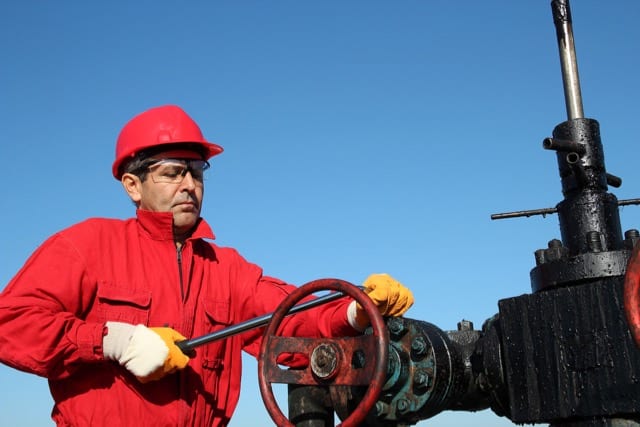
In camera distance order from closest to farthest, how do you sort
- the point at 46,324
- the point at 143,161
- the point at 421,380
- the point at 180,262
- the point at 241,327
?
the point at 46,324
the point at 241,327
the point at 421,380
the point at 180,262
the point at 143,161

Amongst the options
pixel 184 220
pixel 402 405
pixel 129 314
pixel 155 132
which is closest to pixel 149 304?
pixel 129 314

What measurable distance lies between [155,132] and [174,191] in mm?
250

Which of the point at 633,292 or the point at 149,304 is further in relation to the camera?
the point at 149,304

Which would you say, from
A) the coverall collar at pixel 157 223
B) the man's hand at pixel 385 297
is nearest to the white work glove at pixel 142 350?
the coverall collar at pixel 157 223

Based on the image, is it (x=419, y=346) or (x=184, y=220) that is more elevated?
(x=184, y=220)

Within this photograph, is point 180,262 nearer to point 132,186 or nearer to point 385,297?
point 132,186

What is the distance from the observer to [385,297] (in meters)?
2.57

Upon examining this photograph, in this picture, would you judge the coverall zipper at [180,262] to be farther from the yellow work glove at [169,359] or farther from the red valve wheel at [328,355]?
the red valve wheel at [328,355]

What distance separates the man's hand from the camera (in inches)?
102

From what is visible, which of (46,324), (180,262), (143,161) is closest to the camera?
(46,324)

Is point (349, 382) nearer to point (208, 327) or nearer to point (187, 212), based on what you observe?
Answer: point (208, 327)

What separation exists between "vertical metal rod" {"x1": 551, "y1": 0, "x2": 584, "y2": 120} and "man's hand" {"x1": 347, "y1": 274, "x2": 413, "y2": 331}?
0.94 meters

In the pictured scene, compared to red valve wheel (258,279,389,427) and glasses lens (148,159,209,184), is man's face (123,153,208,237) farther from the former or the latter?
red valve wheel (258,279,389,427)

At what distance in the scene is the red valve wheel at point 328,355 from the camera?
2.00m
